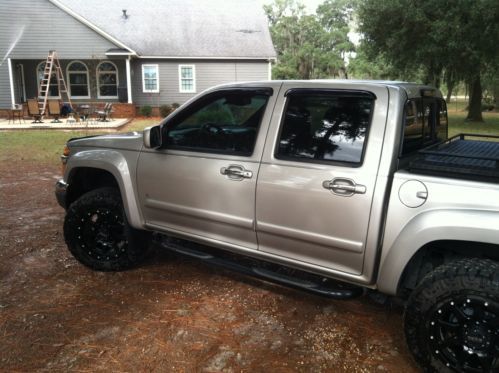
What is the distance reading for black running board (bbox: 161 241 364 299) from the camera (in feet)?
10.6

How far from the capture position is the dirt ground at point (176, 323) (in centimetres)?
307

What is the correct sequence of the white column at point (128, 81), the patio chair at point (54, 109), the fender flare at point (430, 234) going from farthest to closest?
the white column at point (128, 81) < the patio chair at point (54, 109) < the fender flare at point (430, 234)

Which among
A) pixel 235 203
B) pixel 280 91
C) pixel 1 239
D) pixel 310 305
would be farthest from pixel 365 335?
pixel 1 239

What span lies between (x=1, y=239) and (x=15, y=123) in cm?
1614

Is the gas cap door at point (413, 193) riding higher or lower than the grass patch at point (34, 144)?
higher

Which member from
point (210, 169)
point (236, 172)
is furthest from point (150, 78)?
point (236, 172)

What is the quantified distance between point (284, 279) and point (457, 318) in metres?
1.17

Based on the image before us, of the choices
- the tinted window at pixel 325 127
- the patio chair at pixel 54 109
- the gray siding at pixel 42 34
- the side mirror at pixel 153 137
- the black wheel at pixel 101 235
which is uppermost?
the gray siding at pixel 42 34

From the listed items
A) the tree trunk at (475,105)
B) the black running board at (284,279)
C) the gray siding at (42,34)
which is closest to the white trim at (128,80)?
the gray siding at (42,34)

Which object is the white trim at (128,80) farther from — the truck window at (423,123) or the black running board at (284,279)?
→ the truck window at (423,123)

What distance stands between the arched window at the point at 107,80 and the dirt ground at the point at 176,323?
21243 millimetres

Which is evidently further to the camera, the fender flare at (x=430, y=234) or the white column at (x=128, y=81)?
the white column at (x=128, y=81)

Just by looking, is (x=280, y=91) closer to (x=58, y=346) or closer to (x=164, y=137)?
(x=164, y=137)

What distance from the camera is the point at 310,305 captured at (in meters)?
3.83
